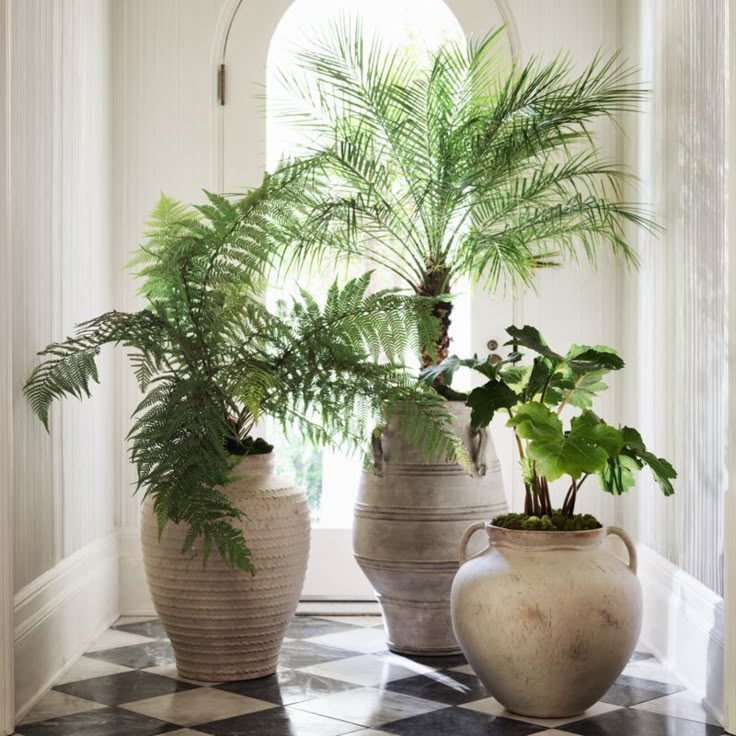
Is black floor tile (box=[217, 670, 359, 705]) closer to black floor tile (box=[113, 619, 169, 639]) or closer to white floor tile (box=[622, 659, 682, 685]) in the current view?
black floor tile (box=[113, 619, 169, 639])

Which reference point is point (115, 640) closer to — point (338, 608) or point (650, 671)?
point (338, 608)

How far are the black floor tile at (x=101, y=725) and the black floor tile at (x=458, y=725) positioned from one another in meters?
0.52

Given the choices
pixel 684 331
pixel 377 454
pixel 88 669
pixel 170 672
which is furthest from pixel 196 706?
pixel 684 331

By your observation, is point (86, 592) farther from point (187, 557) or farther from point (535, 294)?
point (535, 294)

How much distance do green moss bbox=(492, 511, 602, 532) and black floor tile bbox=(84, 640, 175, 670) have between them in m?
1.10

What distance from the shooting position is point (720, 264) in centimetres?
269

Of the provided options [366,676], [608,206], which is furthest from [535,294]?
[366,676]

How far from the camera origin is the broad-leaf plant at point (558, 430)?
2473mm

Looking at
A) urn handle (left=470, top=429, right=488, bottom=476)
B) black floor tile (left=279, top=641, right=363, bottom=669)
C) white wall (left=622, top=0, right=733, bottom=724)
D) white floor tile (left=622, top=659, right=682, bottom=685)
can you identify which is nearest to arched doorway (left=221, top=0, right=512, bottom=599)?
black floor tile (left=279, top=641, right=363, bottom=669)

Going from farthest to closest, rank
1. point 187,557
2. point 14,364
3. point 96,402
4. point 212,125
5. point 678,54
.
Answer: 1. point 212,125
2. point 96,402
3. point 678,54
4. point 187,557
5. point 14,364

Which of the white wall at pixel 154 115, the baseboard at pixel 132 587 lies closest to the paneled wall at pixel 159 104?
the white wall at pixel 154 115

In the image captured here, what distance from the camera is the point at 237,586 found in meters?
2.82

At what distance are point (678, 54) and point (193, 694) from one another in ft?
7.16

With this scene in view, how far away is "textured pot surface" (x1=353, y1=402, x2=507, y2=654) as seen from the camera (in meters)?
3.06
